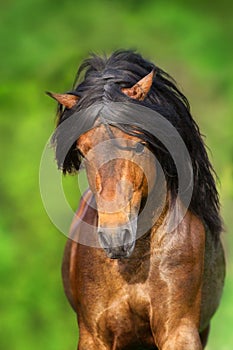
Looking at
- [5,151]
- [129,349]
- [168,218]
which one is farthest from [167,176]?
[5,151]

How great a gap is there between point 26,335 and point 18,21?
5.48 metres

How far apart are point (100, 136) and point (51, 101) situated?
838 cm

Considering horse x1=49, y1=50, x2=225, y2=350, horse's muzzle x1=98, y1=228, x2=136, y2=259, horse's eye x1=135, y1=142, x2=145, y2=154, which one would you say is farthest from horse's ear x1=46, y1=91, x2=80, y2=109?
horse's muzzle x1=98, y1=228, x2=136, y2=259

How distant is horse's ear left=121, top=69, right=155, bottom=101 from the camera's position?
5609 mm

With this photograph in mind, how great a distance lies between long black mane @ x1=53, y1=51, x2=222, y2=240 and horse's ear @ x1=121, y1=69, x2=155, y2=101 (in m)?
0.04

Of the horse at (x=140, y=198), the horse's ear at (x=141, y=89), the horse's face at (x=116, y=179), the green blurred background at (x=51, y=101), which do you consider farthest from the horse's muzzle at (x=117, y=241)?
the green blurred background at (x=51, y=101)

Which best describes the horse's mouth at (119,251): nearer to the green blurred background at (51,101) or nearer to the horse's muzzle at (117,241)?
the horse's muzzle at (117,241)

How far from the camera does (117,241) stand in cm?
520

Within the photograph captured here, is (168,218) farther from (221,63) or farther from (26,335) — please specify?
(221,63)

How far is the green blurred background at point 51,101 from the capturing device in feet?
39.2

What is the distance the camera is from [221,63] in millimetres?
15141

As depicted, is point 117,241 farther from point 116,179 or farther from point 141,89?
point 141,89

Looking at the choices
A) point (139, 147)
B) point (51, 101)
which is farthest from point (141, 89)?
point (51, 101)

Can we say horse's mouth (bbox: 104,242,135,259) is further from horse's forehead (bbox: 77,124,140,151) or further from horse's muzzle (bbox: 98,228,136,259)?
horse's forehead (bbox: 77,124,140,151)
